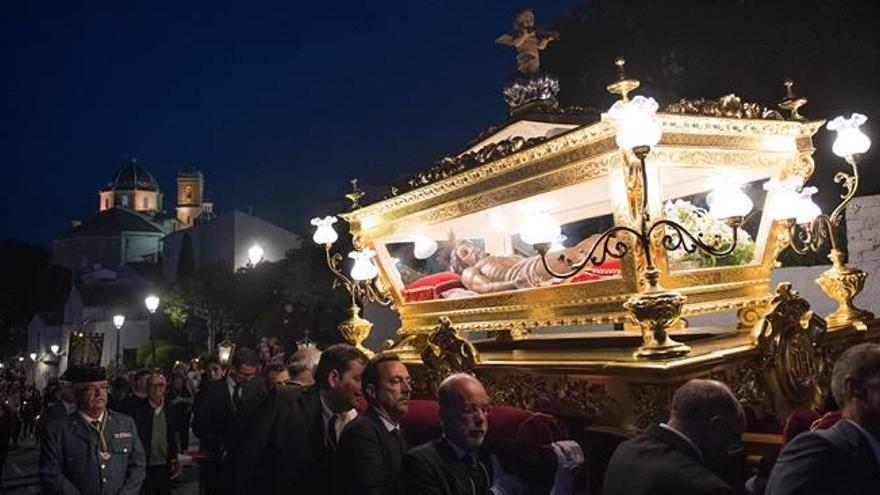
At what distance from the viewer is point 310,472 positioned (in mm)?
4129

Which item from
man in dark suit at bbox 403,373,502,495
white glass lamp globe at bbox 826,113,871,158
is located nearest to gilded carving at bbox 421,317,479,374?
man in dark suit at bbox 403,373,502,495

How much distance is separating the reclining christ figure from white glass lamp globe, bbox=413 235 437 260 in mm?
294

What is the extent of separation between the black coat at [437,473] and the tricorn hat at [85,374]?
9.95 feet

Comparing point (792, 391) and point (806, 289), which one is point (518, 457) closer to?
point (792, 391)

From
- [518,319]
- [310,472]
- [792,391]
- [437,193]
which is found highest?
[437,193]

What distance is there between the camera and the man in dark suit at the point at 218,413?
747 centimetres

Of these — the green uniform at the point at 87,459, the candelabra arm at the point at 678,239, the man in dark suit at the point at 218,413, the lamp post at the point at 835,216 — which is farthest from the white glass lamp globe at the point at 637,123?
the man in dark suit at the point at 218,413

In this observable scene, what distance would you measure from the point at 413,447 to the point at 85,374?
2577 mm

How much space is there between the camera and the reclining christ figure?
5637 mm

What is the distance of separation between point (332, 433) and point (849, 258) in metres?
6.76

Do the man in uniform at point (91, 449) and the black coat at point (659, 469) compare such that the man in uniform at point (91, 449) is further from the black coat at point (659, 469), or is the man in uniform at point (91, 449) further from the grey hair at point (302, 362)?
the black coat at point (659, 469)

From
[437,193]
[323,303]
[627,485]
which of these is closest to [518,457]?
[627,485]

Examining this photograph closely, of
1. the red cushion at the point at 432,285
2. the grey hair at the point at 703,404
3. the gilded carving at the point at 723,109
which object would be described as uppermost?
the gilded carving at the point at 723,109

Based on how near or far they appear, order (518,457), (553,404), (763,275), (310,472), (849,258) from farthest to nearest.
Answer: (849,258), (763,275), (553,404), (310,472), (518,457)
